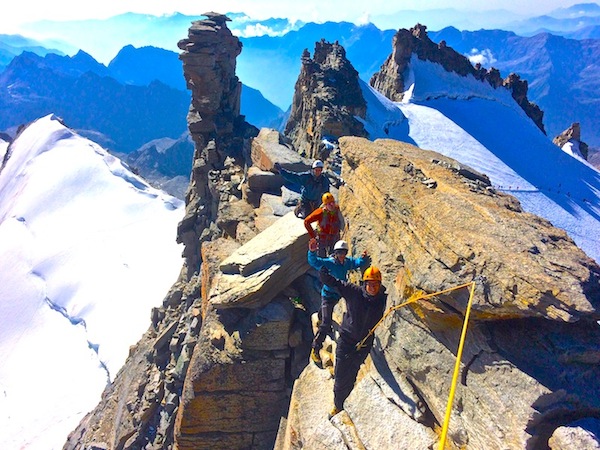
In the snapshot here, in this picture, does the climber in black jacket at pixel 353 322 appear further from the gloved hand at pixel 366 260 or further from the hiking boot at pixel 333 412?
the gloved hand at pixel 366 260

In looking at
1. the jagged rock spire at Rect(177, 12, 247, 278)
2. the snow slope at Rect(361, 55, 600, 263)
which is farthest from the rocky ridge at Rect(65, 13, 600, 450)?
the snow slope at Rect(361, 55, 600, 263)

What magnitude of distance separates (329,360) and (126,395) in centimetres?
1357

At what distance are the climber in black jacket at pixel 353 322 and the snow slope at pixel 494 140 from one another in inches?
757

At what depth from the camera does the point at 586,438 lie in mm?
5332

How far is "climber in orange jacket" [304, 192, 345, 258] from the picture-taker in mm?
10164

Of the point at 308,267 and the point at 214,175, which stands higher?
the point at 308,267

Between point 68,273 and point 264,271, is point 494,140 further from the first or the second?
point 68,273

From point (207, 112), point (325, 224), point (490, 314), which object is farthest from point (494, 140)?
point (490, 314)

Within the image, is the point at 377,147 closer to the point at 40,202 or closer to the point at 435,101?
the point at 435,101

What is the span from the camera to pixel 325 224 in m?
10.4

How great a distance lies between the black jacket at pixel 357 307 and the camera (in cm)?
771

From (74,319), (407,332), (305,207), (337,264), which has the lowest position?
(74,319)

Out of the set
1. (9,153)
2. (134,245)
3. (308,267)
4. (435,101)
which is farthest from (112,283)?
(9,153)

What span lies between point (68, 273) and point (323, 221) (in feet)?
185
